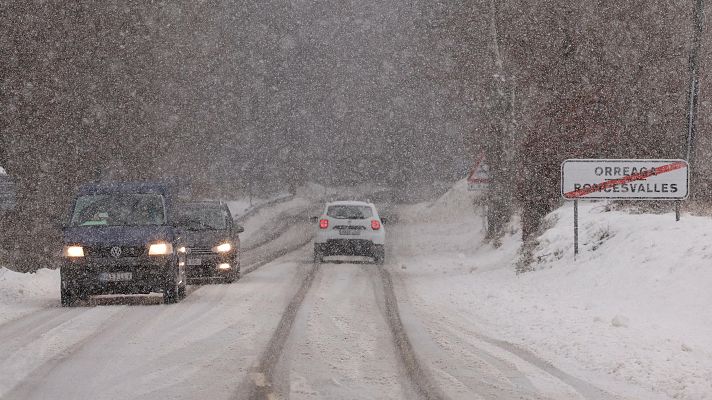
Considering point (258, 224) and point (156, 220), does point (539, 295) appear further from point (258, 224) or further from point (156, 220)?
point (258, 224)

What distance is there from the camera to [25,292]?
59.6 feet

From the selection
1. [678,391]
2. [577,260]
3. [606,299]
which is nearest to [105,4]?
[577,260]

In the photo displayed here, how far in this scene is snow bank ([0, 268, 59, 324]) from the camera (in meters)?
15.5

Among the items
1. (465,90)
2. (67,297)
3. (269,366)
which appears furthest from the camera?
(465,90)

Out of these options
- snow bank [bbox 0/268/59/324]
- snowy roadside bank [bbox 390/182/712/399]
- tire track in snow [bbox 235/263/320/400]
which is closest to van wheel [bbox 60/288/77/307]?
snow bank [bbox 0/268/59/324]

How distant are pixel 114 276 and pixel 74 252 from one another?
75 cm

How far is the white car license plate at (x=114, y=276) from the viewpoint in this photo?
52.9ft

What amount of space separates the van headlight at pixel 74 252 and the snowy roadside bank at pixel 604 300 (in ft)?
17.5

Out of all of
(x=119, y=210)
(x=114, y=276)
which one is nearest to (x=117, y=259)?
(x=114, y=276)

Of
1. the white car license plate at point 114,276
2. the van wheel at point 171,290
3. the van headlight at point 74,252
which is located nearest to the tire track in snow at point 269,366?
the van wheel at point 171,290

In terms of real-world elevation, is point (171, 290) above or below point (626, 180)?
below

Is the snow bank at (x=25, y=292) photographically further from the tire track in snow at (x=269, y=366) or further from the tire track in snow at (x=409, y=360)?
the tire track in snow at (x=409, y=360)

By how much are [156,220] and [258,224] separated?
108ft

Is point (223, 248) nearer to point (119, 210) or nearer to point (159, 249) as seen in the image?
point (119, 210)
